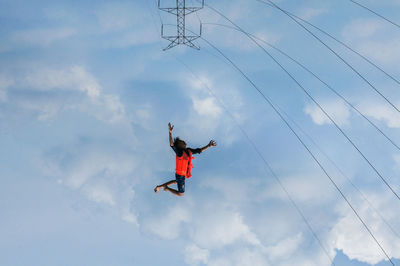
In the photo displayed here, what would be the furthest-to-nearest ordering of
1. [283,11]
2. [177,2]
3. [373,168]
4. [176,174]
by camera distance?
[177,2]
[283,11]
[176,174]
[373,168]

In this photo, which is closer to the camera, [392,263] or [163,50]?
[392,263]

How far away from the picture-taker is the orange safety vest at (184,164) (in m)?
15.8

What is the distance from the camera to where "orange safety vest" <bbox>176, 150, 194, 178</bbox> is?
15.8 m

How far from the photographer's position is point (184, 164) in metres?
16.1

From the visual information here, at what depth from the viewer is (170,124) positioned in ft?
46.0

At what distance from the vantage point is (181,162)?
52.5 feet

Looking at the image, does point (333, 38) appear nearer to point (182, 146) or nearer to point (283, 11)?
point (283, 11)

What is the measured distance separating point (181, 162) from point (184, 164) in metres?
0.21

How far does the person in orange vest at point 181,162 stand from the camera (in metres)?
15.5

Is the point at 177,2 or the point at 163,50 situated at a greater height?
the point at 177,2

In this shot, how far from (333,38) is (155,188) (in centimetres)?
1238

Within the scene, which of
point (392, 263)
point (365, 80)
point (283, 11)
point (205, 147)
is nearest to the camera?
point (392, 263)

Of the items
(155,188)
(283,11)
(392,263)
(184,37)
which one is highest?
(283,11)

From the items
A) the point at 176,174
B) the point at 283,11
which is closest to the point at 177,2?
the point at 283,11
